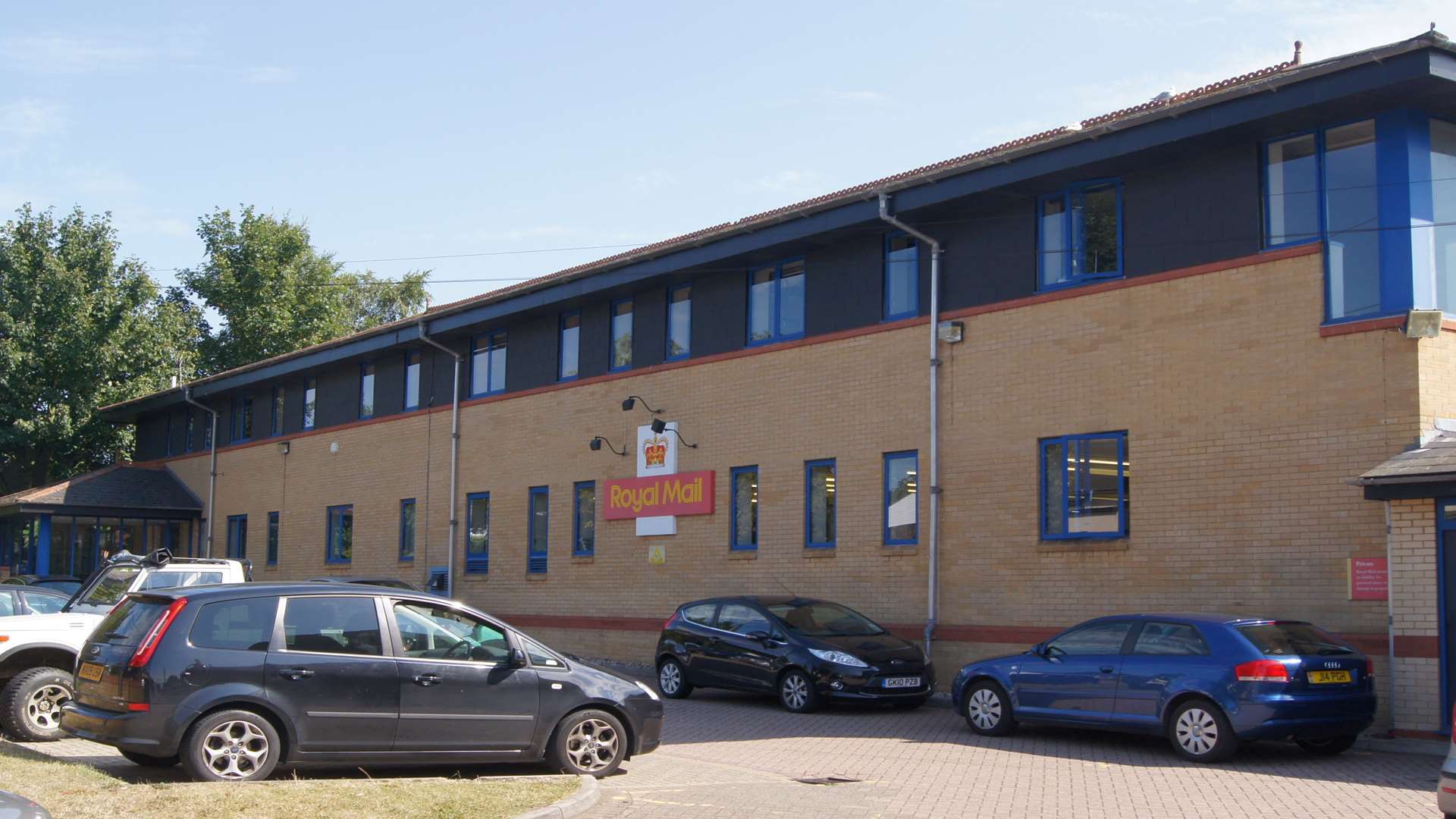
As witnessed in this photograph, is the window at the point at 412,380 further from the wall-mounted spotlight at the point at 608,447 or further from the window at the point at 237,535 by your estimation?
the window at the point at 237,535

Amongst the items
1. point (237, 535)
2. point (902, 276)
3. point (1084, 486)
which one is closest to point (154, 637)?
point (1084, 486)

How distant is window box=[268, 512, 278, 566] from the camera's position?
109 feet

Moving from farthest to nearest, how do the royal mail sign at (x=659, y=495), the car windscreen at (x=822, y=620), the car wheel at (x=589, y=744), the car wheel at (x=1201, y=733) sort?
1. the royal mail sign at (x=659, y=495)
2. the car windscreen at (x=822, y=620)
3. the car wheel at (x=1201, y=733)
4. the car wheel at (x=589, y=744)

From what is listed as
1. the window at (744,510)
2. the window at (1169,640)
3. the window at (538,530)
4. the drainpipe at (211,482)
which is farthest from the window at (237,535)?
the window at (1169,640)

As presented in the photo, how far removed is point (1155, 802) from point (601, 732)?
4.33 meters

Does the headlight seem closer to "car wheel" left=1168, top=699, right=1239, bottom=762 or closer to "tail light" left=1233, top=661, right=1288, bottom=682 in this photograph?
"car wheel" left=1168, top=699, right=1239, bottom=762

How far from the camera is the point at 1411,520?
13.6 meters

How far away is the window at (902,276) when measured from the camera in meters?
19.2

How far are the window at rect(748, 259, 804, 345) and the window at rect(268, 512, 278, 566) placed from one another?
16.6 meters

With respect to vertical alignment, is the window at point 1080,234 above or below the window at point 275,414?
above

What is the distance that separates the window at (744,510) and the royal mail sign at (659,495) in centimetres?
45

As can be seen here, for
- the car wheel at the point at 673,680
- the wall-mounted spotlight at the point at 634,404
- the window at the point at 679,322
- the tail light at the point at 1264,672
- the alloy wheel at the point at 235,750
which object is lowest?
the car wheel at the point at 673,680

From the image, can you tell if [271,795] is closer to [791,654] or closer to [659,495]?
[791,654]

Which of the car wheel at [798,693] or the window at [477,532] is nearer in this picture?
the car wheel at [798,693]
